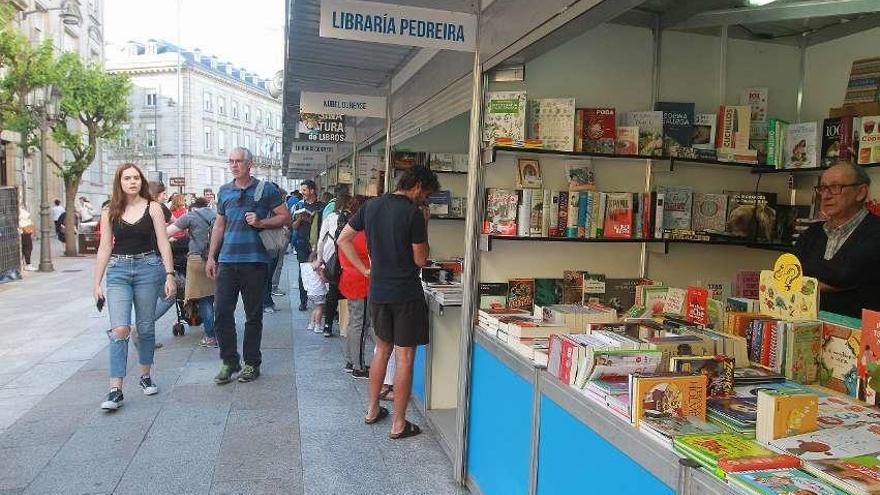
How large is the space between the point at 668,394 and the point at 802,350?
81cm

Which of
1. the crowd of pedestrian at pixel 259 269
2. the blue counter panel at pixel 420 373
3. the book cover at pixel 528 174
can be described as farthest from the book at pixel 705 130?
the blue counter panel at pixel 420 373

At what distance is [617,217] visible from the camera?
367 cm

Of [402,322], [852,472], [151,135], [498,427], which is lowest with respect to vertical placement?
[498,427]

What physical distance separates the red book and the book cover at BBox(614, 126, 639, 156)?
2.39m

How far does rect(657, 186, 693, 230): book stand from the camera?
3896 mm

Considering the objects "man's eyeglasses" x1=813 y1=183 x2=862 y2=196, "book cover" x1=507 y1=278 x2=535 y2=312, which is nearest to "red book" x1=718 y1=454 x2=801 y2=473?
"man's eyeglasses" x1=813 y1=183 x2=862 y2=196

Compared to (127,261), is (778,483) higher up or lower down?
lower down

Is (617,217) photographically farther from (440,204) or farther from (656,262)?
(440,204)

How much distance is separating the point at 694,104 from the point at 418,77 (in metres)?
2.49

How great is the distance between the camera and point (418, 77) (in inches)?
218

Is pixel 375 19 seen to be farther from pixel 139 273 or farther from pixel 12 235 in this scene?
pixel 12 235

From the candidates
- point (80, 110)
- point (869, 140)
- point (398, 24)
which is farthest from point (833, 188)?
point (80, 110)

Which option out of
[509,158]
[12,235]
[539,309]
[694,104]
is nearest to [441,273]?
[509,158]

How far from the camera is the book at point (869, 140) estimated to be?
3.55 m
